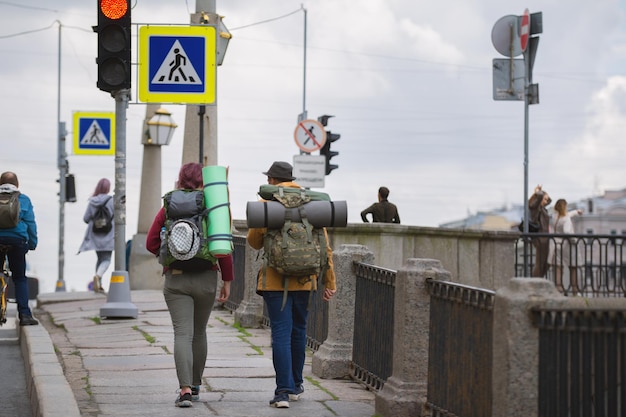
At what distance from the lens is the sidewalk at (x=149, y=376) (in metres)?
8.40

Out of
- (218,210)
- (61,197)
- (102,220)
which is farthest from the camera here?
(61,197)

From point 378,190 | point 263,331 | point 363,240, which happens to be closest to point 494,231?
point 363,240

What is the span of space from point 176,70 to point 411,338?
6.50 m

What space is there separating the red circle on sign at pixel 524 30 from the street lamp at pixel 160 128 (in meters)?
9.17

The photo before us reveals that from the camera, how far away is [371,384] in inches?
371

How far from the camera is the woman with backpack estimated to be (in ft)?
64.3

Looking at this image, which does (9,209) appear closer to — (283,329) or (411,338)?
(283,329)

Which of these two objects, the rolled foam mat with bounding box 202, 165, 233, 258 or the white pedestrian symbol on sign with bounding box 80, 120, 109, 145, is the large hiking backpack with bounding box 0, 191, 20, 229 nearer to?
the rolled foam mat with bounding box 202, 165, 233, 258

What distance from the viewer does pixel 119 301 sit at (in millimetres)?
14641

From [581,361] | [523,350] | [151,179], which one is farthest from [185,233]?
[151,179]

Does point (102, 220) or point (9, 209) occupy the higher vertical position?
point (9, 209)

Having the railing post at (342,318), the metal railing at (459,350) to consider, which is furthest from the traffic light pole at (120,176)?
the metal railing at (459,350)

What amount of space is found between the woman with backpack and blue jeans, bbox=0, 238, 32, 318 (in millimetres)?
5577

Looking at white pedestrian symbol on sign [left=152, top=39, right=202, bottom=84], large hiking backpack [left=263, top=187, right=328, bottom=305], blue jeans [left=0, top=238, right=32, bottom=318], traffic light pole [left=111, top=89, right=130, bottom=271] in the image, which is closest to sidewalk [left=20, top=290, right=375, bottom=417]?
blue jeans [left=0, top=238, right=32, bottom=318]
